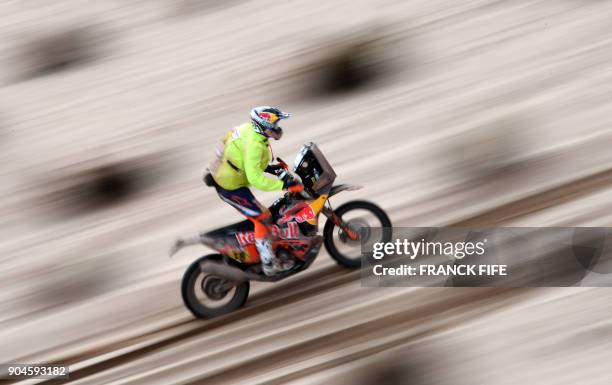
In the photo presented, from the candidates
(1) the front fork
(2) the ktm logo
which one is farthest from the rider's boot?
(1) the front fork

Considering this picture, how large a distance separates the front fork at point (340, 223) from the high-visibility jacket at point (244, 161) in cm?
81

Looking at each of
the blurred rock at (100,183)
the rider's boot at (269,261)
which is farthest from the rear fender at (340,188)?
the blurred rock at (100,183)

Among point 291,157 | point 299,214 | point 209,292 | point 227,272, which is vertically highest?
point 291,157

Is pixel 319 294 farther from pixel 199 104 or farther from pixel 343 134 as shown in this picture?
pixel 199 104

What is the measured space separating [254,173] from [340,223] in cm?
135

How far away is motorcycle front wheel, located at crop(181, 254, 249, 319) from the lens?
9023mm

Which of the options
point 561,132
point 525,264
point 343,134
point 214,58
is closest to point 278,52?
point 214,58

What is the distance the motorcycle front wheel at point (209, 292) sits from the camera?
902 centimetres

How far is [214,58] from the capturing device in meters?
13.6

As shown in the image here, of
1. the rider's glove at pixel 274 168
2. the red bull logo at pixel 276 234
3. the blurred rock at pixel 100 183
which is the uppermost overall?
the blurred rock at pixel 100 183

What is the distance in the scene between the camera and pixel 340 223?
9.16m

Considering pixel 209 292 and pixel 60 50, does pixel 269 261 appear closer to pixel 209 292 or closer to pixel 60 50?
pixel 209 292

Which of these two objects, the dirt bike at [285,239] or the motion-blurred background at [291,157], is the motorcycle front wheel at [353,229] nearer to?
the dirt bike at [285,239]

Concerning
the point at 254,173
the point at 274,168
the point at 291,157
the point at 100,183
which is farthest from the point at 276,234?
the point at 100,183
